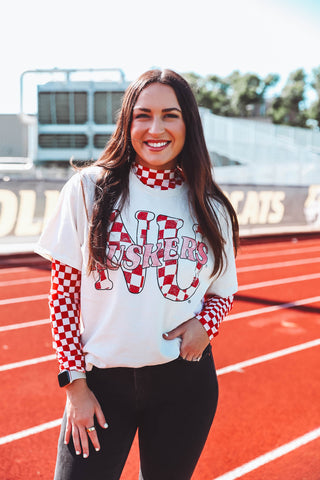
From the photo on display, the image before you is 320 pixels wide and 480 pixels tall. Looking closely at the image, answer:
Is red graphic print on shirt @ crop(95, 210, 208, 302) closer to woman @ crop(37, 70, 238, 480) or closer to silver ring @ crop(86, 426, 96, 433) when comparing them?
woman @ crop(37, 70, 238, 480)

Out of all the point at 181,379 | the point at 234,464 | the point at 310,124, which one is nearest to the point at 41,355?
the point at 234,464

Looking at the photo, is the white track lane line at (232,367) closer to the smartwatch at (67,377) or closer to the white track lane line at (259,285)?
the smartwatch at (67,377)

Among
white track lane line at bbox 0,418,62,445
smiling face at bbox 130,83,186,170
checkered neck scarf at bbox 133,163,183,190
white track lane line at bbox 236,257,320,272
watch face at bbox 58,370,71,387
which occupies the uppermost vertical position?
smiling face at bbox 130,83,186,170

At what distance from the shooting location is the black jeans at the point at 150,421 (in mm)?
1507

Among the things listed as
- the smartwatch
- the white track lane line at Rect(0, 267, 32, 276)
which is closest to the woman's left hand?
the smartwatch

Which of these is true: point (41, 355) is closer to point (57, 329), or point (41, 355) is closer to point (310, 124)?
point (57, 329)

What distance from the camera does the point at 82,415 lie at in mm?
1487

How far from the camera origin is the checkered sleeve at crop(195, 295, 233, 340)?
5.47 ft

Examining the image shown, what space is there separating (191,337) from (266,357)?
3.51m

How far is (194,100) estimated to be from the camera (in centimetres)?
166

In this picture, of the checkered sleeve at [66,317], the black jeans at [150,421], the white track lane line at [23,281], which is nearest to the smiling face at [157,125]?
the checkered sleeve at [66,317]

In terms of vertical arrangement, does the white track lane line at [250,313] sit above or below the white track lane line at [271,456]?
below

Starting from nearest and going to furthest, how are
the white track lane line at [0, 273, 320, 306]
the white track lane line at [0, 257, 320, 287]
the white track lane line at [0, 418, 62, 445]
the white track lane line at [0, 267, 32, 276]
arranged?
the white track lane line at [0, 418, 62, 445] < the white track lane line at [0, 273, 320, 306] < the white track lane line at [0, 257, 320, 287] < the white track lane line at [0, 267, 32, 276]

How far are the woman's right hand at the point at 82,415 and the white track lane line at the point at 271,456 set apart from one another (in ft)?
5.78
